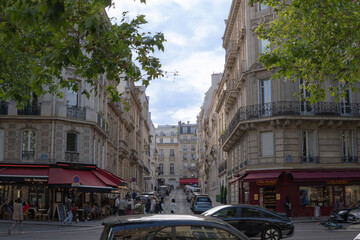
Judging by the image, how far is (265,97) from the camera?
110 ft

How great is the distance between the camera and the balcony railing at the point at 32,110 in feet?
97.6

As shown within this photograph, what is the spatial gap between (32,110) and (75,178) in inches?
259

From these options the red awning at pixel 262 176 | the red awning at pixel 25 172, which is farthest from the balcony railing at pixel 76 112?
the red awning at pixel 262 176

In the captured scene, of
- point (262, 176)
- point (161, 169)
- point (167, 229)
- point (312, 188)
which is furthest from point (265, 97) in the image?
point (161, 169)

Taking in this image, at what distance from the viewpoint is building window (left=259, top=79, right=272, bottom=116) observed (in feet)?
108

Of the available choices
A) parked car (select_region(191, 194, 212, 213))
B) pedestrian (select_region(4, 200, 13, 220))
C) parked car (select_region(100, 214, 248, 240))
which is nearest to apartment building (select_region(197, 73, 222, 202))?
parked car (select_region(191, 194, 212, 213))

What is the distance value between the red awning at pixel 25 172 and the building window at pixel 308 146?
17981mm

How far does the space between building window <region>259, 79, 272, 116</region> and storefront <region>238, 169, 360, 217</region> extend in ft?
14.8

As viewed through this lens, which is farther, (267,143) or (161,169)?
(161,169)

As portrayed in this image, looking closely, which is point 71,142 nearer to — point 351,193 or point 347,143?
point 347,143

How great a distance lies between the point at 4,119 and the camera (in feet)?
97.2

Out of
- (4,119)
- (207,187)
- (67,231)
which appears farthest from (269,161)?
(207,187)

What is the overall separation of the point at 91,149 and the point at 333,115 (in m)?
17.7

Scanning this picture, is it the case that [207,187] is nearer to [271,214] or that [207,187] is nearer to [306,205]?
[306,205]
